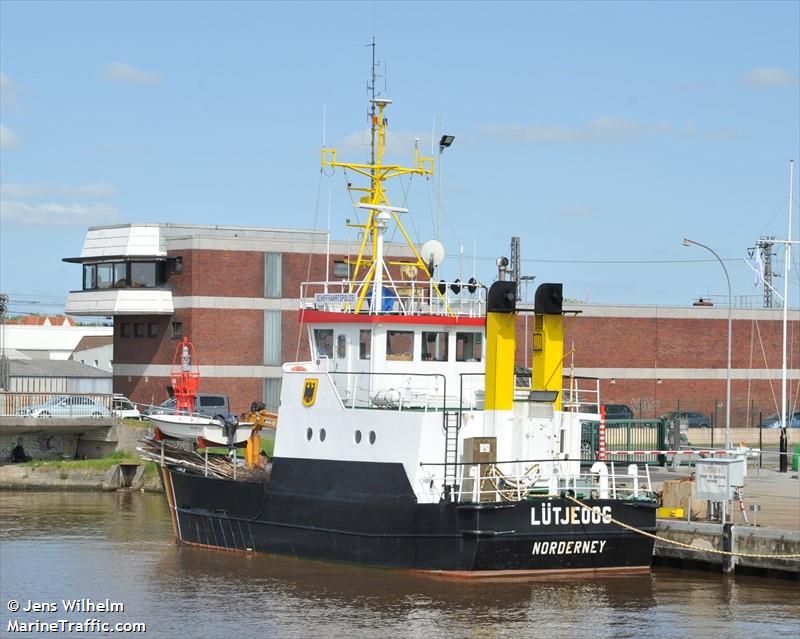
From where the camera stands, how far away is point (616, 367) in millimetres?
65188

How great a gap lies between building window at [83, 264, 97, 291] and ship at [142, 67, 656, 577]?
31.8 meters

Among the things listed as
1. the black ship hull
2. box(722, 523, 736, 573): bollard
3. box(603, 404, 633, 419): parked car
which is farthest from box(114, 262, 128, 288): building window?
box(722, 523, 736, 573): bollard

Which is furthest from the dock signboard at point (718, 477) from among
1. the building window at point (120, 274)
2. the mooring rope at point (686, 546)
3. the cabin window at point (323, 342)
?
the building window at point (120, 274)

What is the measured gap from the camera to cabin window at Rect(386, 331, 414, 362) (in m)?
28.2

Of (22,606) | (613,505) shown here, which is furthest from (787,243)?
(22,606)

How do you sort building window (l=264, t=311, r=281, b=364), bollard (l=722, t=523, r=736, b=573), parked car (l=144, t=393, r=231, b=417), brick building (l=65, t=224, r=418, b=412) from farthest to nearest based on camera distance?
building window (l=264, t=311, r=281, b=364)
brick building (l=65, t=224, r=418, b=412)
parked car (l=144, t=393, r=231, b=417)
bollard (l=722, t=523, r=736, b=573)

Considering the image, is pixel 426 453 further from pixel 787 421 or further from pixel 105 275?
pixel 787 421

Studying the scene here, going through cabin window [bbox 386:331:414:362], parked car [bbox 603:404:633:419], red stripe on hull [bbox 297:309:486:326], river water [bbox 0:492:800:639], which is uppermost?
red stripe on hull [bbox 297:309:486:326]

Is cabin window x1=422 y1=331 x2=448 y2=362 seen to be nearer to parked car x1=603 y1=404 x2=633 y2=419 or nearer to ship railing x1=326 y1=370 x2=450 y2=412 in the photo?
ship railing x1=326 y1=370 x2=450 y2=412

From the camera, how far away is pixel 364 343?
93.1 ft

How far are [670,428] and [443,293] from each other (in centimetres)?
1849

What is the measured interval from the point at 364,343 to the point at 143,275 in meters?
33.1

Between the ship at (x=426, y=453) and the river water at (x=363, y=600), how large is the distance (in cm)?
59

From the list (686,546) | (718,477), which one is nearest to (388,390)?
(686,546)
